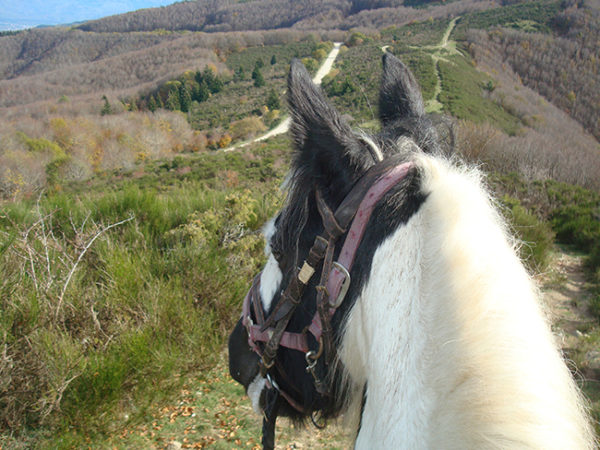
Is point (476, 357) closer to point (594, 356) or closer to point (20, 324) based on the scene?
point (20, 324)

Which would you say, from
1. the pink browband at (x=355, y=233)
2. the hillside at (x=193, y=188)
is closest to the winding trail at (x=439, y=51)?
the hillside at (x=193, y=188)

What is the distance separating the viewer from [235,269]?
187 inches

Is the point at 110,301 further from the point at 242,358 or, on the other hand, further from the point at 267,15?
the point at 267,15

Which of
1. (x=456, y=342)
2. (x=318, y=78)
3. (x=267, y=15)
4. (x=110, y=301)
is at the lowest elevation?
(x=318, y=78)

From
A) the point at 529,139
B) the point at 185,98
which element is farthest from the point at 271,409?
the point at 185,98

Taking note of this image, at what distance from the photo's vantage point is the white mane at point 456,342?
2.45 feet

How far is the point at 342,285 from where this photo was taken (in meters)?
1.10

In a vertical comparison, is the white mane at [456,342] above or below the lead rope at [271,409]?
above

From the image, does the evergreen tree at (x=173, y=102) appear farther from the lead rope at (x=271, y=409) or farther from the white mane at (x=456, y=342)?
the white mane at (x=456, y=342)

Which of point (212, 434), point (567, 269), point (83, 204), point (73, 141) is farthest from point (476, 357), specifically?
point (73, 141)

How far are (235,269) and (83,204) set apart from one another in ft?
7.67

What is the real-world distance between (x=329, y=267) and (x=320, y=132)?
1.33 ft

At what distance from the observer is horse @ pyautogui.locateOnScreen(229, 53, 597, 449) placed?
2.55 ft

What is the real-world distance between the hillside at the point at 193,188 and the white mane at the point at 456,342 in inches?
21.0
